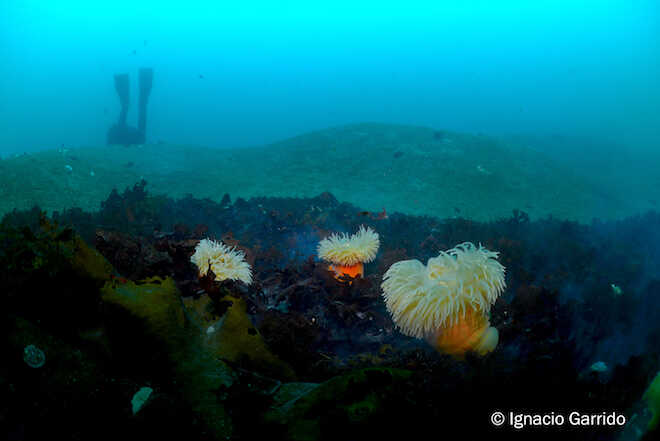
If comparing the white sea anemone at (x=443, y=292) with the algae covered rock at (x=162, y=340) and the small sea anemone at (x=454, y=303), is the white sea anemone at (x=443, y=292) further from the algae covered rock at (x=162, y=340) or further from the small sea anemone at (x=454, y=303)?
the algae covered rock at (x=162, y=340)

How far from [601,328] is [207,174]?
15.3 m

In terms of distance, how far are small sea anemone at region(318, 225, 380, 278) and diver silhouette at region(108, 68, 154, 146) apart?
1051 inches

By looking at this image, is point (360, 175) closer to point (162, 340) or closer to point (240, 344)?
point (240, 344)

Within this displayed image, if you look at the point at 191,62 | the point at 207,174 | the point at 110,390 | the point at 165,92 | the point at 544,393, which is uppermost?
the point at 191,62

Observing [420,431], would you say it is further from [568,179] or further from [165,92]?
[165,92]

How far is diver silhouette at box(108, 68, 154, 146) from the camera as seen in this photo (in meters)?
26.8

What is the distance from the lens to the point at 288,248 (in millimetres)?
6383

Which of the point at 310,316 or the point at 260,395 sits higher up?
the point at 260,395

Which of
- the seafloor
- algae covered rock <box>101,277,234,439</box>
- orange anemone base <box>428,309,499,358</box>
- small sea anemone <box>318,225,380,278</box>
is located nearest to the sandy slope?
small sea anemone <box>318,225,380,278</box>

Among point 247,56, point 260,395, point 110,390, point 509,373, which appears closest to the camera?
point 110,390

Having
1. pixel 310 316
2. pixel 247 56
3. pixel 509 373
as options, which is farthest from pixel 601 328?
pixel 247 56

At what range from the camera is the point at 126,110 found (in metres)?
26.9

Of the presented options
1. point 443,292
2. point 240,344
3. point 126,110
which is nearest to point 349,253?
point 443,292

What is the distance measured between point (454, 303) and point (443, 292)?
0.12 m
